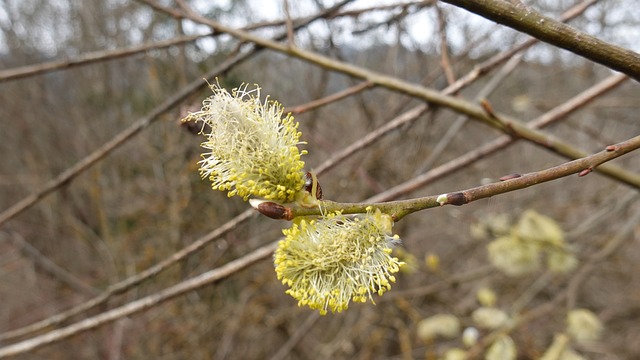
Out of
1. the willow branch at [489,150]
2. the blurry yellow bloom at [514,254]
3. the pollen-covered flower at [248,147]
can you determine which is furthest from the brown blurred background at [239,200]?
the pollen-covered flower at [248,147]

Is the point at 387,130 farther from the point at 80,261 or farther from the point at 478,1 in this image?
the point at 80,261

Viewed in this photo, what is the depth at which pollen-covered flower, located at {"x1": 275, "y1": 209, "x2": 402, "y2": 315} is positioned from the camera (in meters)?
0.73

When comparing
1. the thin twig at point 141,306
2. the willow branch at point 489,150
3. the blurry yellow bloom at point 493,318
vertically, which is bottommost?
the blurry yellow bloom at point 493,318

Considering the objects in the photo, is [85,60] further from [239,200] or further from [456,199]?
[239,200]

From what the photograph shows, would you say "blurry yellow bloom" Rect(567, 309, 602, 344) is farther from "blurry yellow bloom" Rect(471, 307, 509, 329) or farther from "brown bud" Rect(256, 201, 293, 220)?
"brown bud" Rect(256, 201, 293, 220)

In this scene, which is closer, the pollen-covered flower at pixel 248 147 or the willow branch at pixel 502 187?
the willow branch at pixel 502 187

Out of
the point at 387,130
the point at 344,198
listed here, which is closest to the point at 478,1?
the point at 387,130

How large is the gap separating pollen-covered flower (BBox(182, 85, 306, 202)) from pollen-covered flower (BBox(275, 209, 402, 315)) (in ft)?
0.22

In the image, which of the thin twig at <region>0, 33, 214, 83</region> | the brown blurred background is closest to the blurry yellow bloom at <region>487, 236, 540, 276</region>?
the brown blurred background

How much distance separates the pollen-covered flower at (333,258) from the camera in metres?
0.73

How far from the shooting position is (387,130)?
139cm

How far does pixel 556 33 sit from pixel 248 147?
429mm

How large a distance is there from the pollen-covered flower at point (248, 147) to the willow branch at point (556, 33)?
0.94ft

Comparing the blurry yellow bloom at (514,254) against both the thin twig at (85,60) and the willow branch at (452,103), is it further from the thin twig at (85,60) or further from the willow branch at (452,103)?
the thin twig at (85,60)
